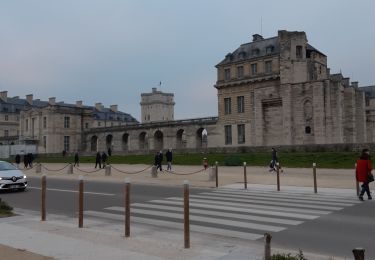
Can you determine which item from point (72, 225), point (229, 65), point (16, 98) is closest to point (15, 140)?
point (16, 98)

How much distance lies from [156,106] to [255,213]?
117m

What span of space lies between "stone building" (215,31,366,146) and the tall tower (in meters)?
65.3

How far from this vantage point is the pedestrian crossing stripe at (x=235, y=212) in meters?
9.59

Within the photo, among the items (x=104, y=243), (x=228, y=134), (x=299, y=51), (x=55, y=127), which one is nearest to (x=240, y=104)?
(x=228, y=134)

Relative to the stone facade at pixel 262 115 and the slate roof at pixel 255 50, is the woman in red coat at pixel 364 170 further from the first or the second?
the slate roof at pixel 255 50

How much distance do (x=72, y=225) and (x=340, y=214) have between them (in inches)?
269

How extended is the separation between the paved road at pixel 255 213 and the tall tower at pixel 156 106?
10978 centimetres

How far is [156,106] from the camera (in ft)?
417

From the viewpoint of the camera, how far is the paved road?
845cm

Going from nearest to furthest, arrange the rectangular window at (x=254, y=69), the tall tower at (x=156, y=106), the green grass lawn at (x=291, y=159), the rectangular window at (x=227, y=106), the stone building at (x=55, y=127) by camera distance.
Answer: the green grass lawn at (x=291, y=159), the rectangular window at (x=254, y=69), the rectangular window at (x=227, y=106), the stone building at (x=55, y=127), the tall tower at (x=156, y=106)

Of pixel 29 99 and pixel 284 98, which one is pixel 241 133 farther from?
pixel 29 99

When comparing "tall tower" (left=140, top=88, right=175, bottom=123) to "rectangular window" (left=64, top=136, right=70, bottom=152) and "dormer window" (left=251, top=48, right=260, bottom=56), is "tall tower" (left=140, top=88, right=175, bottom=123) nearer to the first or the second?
"rectangular window" (left=64, top=136, right=70, bottom=152)

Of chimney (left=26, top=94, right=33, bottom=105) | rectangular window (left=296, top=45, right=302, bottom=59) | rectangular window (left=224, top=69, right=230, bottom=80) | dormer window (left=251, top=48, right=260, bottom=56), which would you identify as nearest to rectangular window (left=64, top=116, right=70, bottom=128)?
chimney (left=26, top=94, right=33, bottom=105)

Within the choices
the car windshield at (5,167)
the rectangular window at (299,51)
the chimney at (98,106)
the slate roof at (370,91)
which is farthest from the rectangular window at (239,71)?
the chimney at (98,106)
